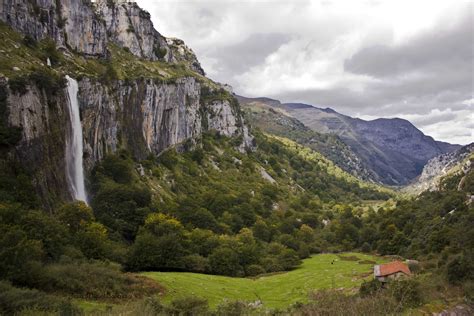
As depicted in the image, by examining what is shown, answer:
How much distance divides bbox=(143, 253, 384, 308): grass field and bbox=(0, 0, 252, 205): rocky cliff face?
27196mm

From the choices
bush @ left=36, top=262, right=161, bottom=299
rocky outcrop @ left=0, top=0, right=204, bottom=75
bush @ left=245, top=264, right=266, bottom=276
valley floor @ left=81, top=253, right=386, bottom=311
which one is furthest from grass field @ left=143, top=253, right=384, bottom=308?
rocky outcrop @ left=0, top=0, right=204, bottom=75

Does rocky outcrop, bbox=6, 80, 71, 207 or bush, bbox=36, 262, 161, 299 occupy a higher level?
rocky outcrop, bbox=6, 80, 71, 207

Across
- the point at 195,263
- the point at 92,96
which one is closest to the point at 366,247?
the point at 195,263

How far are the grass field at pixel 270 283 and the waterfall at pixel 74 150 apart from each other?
90.4 ft

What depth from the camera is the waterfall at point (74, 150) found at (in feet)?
262

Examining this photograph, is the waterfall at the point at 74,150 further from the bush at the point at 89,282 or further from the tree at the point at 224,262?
the bush at the point at 89,282

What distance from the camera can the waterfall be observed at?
80000 millimetres

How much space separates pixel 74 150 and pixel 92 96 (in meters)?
16.2

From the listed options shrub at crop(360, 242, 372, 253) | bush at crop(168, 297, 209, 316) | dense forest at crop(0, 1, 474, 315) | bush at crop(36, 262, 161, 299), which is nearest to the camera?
bush at crop(168, 297, 209, 316)

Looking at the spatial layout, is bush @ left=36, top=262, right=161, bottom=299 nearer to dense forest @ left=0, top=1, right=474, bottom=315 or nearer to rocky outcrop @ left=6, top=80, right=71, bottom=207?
dense forest @ left=0, top=1, right=474, bottom=315

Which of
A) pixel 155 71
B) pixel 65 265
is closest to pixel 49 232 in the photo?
pixel 65 265

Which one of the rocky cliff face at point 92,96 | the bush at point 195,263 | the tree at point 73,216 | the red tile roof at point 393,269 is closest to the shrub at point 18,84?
the rocky cliff face at point 92,96

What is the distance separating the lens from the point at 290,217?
13962cm

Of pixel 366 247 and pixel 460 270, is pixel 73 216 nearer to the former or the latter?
pixel 460 270
